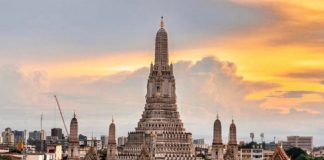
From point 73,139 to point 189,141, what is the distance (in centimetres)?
2663

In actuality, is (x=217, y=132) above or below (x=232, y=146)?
above

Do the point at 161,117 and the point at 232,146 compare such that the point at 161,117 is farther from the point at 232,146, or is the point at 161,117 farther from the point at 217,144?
the point at 217,144

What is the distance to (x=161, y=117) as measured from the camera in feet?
552

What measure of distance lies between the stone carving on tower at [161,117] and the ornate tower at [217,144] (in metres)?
13.5

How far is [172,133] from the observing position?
164 m

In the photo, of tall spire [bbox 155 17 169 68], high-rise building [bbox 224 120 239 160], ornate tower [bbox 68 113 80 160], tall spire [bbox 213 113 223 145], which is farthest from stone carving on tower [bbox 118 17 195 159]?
ornate tower [bbox 68 113 80 160]

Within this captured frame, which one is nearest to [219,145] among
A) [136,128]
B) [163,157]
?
[163,157]

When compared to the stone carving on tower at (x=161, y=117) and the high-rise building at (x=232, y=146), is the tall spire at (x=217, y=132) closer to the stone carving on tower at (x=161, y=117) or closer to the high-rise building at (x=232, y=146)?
the high-rise building at (x=232, y=146)

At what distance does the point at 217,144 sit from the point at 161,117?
22.8 meters

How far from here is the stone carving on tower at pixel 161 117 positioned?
6407 inches

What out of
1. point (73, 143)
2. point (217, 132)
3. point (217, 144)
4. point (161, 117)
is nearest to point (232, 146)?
point (217, 132)

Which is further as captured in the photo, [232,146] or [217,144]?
[232,146]

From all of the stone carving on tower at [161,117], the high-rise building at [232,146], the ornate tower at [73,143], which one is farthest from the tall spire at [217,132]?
the ornate tower at [73,143]

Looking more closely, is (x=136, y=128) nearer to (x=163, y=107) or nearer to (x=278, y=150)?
(x=163, y=107)
